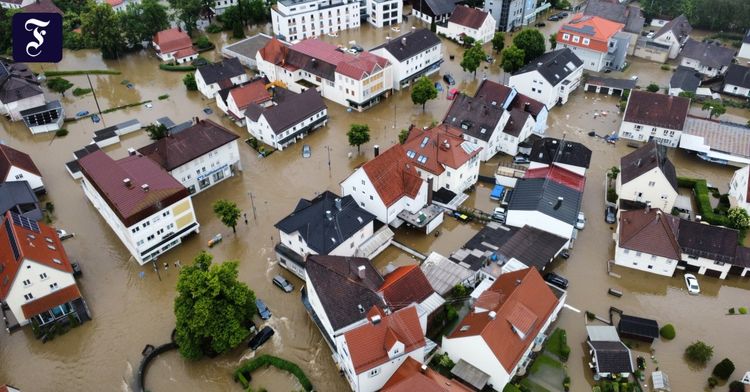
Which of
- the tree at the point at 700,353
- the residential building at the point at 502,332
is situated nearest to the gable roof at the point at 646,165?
the tree at the point at 700,353

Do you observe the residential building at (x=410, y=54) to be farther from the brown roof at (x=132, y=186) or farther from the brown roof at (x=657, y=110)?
Result: the brown roof at (x=132, y=186)

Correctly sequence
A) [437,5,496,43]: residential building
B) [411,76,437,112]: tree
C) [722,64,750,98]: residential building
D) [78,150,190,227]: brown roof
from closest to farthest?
[78,150,190,227]: brown roof < [411,76,437,112]: tree < [722,64,750,98]: residential building < [437,5,496,43]: residential building

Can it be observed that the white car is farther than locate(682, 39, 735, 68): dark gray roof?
No

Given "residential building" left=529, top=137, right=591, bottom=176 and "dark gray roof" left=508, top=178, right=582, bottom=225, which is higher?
"residential building" left=529, top=137, right=591, bottom=176

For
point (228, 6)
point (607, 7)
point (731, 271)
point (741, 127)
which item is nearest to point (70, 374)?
point (731, 271)

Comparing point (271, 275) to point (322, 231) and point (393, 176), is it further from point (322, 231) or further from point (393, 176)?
point (393, 176)

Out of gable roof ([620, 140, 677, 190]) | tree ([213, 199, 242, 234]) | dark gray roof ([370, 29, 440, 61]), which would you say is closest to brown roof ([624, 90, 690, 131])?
gable roof ([620, 140, 677, 190])

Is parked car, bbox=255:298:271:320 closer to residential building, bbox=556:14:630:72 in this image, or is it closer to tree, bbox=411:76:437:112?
tree, bbox=411:76:437:112
